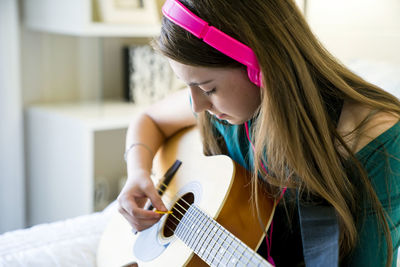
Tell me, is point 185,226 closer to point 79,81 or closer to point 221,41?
point 221,41

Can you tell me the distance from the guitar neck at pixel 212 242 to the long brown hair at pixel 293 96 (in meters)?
0.10

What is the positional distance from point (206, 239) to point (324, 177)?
8.5 inches

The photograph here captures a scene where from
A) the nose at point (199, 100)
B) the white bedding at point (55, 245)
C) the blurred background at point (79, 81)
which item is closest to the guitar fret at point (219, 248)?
the nose at point (199, 100)

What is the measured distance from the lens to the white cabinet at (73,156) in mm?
1752

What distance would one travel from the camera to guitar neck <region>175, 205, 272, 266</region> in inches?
29.5

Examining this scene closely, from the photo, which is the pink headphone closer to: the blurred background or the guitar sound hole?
the guitar sound hole

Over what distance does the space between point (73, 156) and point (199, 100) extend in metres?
1.02

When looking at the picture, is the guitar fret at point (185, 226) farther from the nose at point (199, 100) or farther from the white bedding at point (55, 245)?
the white bedding at point (55, 245)

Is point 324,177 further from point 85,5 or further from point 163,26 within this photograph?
point 85,5

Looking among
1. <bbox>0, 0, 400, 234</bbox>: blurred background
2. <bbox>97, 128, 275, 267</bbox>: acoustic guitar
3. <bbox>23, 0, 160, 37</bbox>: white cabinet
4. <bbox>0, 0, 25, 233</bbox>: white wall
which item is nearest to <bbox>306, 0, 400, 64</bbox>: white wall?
<bbox>0, 0, 400, 234</bbox>: blurred background

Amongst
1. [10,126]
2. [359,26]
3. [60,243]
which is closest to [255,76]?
[60,243]

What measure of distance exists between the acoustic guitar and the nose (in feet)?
0.40

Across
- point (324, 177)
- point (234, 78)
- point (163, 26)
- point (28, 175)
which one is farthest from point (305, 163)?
point (28, 175)

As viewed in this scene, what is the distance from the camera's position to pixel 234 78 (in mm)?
831
